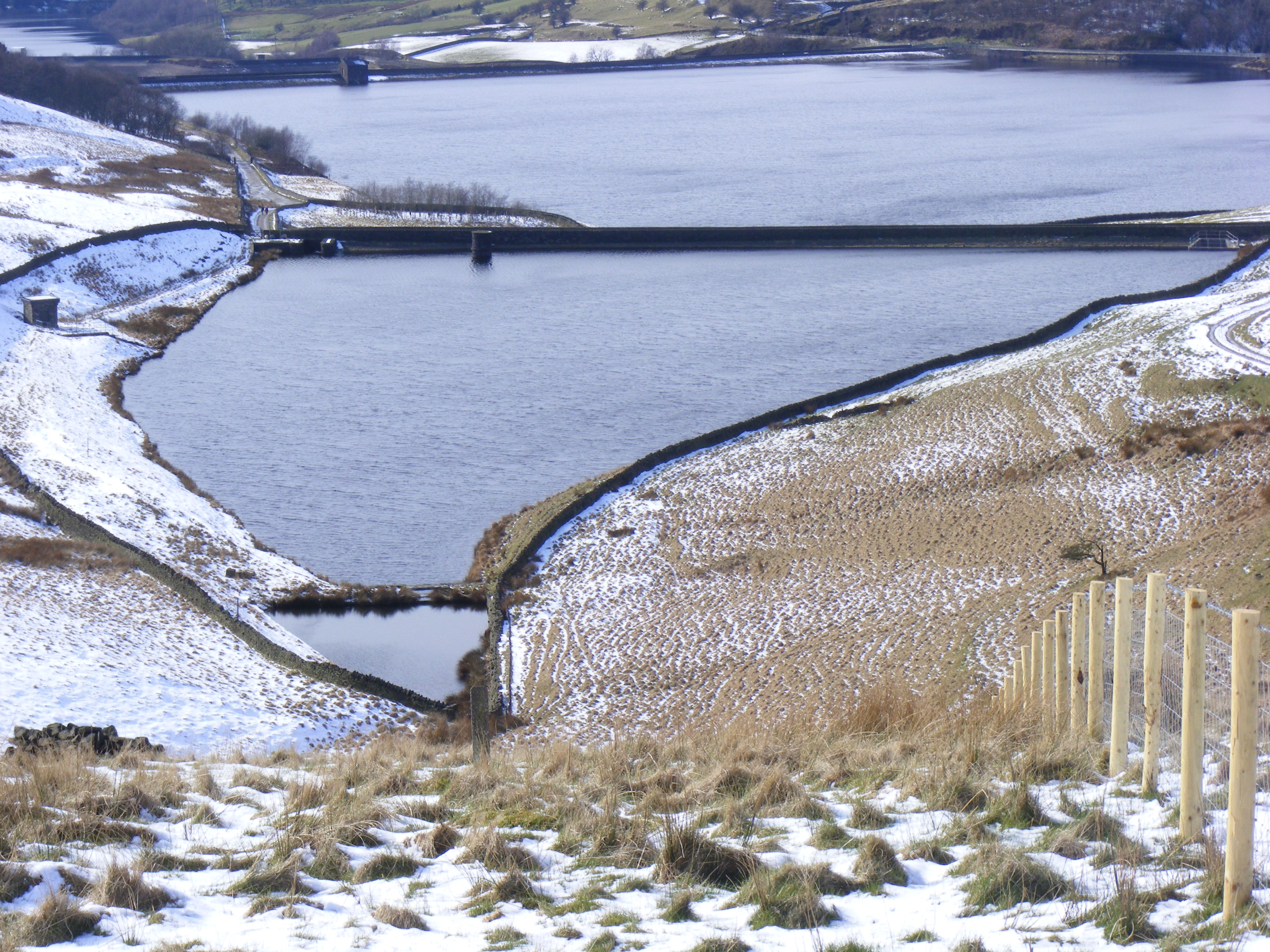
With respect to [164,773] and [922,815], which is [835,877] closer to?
[922,815]

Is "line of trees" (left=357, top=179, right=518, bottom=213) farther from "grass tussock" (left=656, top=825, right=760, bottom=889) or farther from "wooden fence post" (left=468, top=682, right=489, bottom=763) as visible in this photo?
"grass tussock" (left=656, top=825, right=760, bottom=889)

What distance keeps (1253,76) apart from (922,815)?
167 meters

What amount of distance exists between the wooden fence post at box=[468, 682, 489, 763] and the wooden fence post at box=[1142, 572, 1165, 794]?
4.75m

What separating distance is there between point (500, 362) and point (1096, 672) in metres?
34.7

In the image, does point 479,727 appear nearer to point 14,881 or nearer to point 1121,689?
point 14,881

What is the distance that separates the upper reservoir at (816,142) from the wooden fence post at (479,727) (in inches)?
2274

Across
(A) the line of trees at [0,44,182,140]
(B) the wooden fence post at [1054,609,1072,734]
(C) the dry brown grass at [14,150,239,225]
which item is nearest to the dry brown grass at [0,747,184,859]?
(B) the wooden fence post at [1054,609,1072,734]

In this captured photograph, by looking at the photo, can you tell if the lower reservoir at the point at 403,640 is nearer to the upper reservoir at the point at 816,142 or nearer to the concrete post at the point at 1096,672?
the concrete post at the point at 1096,672

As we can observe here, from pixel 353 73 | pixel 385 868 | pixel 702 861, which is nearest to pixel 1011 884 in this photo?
pixel 702 861

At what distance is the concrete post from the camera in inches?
320

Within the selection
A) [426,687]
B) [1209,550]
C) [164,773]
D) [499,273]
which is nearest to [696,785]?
[164,773]

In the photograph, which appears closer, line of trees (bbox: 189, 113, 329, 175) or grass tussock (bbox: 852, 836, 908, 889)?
grass tussock (bbox: 852, 836, 908, 889)

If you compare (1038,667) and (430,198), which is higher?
(430,198)

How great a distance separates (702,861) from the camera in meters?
6.39
